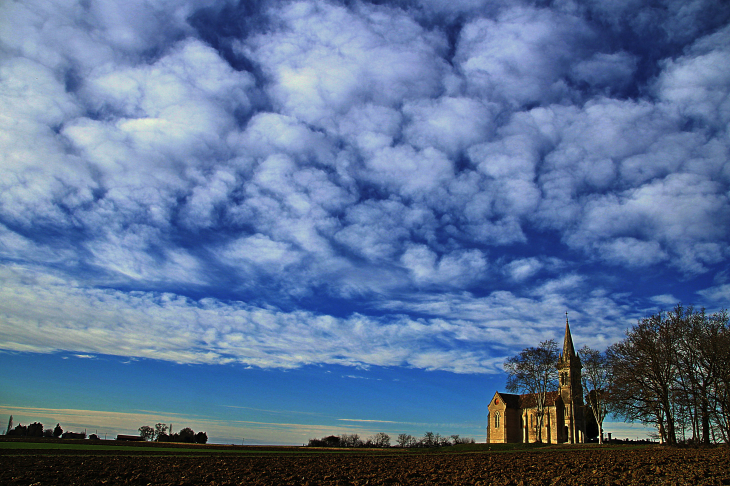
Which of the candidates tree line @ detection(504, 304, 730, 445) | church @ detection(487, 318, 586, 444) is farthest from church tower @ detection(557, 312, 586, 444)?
tree line @ detection(504, 304, 730, 445)

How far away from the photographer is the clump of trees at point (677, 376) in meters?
41.4

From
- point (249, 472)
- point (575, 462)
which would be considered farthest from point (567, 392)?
point (249, 472)

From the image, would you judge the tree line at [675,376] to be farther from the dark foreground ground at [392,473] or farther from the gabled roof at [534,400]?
the gabled roof at [534,400]

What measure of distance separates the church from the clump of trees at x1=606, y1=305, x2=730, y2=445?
116ft

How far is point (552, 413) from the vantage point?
91.7 metres

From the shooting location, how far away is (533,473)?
26.2 m

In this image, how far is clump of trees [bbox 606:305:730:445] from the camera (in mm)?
41375

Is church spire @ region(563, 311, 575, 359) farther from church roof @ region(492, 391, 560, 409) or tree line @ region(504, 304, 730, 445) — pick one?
tree line @ region(504, 304, 730, 445)

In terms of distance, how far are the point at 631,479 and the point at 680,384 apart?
27572mm

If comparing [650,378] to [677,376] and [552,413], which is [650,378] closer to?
[677,376]

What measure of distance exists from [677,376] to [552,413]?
2066 inches

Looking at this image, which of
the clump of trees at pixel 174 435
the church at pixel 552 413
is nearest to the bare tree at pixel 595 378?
the church at pixel 552 413

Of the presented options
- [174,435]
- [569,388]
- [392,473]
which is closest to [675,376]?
[392,473]

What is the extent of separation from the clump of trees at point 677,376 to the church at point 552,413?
35.4 metres
